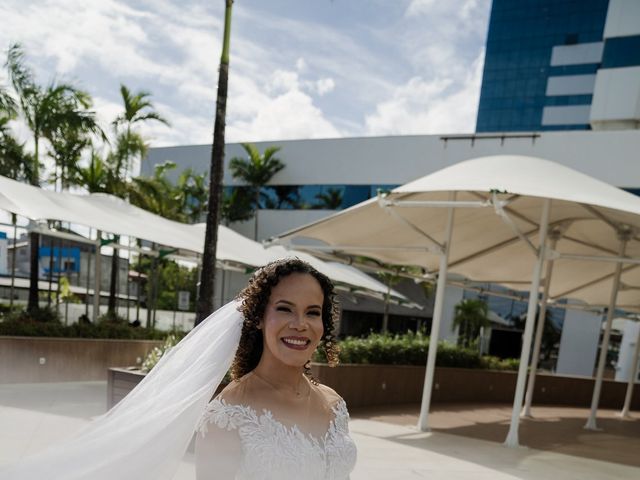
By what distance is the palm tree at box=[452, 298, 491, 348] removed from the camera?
24.4 metres

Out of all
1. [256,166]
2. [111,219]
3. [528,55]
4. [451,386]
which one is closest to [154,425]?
[111,219]

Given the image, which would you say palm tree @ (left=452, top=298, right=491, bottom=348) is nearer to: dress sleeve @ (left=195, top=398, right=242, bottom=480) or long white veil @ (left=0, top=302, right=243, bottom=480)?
long white veil @ (left=0, top=302, right=243, bottom=480)

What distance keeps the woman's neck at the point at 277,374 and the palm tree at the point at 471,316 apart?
907 inches

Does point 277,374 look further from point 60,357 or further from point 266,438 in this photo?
point 60,357

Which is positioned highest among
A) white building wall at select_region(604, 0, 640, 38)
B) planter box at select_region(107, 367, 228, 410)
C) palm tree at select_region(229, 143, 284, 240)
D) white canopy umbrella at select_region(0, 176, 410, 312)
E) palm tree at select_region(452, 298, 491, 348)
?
white building wall at select_region(604, 0, 640, 38)

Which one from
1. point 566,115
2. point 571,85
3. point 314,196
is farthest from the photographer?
point 566,115

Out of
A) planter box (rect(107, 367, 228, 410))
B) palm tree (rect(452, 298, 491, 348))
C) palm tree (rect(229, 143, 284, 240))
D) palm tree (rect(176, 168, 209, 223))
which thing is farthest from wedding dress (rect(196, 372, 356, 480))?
palm tree (rect(176, 168, 209, 223))

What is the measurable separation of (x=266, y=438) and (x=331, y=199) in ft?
84.0

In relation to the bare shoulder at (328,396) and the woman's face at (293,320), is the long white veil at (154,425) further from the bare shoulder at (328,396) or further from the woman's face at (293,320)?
the bare shoulder at (328,396)

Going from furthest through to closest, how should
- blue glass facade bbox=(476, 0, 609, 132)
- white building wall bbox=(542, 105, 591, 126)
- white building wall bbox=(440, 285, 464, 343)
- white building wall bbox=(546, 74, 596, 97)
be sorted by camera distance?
blue glass facade bbox=(476, 0, 609, 132) < white building wall bbox=(542, 105, 591, 126) < white building wall bbox=(546, 74, 596, 97) < white building wall bbox=(440, 285, 464, 343)

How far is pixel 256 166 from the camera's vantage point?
93.7 feet

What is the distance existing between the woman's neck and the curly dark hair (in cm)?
11

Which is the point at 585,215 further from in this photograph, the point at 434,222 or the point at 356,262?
the point at 356,262

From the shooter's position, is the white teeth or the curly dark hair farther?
the curly dark hair
